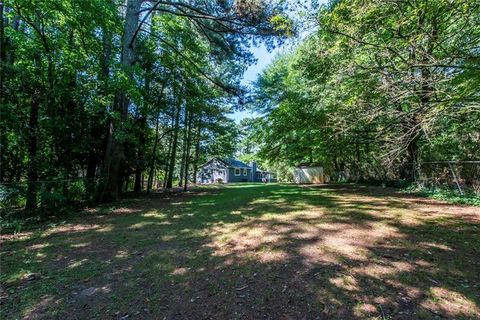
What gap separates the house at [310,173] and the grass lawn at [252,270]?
15467 mm

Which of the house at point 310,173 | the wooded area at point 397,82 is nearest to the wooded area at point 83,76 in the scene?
the wooded area at point 397,82

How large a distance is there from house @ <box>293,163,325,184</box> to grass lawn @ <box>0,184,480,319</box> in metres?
15.5

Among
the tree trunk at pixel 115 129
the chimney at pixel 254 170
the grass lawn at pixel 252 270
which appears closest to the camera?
the grass lawn at pixel 252 270

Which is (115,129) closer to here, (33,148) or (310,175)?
(33,148)

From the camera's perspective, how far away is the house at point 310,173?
808 inches

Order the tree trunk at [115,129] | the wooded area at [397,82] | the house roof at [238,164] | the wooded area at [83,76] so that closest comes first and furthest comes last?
1. the wooded area at [397,82]
2. the wooded area at [83,76]
3. the tree trunk at [115,129]
4. the house roof at [238,164]

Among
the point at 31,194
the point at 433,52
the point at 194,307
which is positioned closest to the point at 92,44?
the point at 31,194

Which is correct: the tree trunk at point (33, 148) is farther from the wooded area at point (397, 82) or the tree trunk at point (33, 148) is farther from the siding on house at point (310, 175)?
the siding on house at point (310, 175)

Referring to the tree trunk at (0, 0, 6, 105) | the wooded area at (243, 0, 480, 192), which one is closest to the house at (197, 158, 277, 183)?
the wooded area at (243, 0, 480, 192)

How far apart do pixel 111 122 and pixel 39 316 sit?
7.68 m

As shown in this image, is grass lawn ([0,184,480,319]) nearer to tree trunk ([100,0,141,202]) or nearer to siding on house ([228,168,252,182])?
tree trunk ([100,0,141,202])

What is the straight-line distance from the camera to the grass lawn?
7.60 ft

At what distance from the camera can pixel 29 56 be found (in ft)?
21.8

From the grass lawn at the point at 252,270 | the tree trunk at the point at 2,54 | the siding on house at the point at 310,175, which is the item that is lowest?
the grass lawn at the point at 252,270
